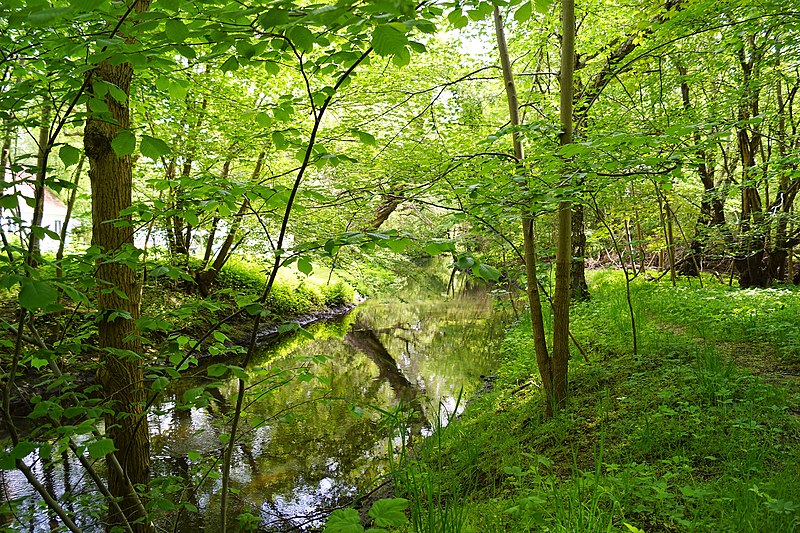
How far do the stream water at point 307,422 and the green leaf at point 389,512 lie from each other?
0.47 meters

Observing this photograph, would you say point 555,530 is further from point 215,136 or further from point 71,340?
point 215,136

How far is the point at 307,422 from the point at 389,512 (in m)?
4.90

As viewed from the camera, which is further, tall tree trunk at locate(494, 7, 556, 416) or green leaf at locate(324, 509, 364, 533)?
tall tree trunk at locate(494, 7, 556, 416)

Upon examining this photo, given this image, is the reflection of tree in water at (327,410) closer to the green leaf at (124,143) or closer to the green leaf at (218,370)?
the green leaf at (218,370)

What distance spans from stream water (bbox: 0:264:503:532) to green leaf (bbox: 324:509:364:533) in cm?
47

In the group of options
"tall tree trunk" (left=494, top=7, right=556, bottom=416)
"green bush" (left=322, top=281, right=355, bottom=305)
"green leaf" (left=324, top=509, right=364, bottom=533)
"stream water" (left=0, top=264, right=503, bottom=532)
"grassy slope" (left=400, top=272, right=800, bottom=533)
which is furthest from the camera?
"green bush" (left=322, top=281, right=355, bottom=305)

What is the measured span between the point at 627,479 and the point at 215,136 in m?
6.95

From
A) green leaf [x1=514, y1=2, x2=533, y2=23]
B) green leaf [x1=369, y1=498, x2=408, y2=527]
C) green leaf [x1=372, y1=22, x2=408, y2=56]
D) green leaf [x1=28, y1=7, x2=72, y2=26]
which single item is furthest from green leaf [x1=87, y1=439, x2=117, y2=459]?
green leaf [x1=514, y1=2, x2=533, y2=23]

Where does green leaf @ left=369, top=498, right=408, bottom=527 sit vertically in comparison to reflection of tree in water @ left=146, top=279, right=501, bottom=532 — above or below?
above

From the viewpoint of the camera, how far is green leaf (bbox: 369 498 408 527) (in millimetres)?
1373

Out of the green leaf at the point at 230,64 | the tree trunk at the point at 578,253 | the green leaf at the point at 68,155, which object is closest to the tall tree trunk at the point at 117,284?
the green leaf at the point at 68,155

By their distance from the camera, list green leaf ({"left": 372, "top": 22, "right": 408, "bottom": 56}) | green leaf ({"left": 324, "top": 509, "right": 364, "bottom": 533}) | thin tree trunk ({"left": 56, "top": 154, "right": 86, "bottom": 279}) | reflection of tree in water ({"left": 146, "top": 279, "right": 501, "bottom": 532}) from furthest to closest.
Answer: reflection of tree in water ({"left": 146, "top": 279, "right": 501, "bottom": 532}), thin tree trunk ({"left": 56, "top": 154, "right": 86, "bottom": 279}), green leaf ({"left": 324, "top": 509, "right": 364, "bottom": 533}), green leaf ({"left": 372, "top": 22, "right": 408, "bottom": 56})

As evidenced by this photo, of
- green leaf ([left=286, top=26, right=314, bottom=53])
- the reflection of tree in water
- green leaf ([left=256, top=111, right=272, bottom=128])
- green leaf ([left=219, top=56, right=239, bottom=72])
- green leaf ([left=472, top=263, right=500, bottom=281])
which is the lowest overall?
the reflection of tree in water

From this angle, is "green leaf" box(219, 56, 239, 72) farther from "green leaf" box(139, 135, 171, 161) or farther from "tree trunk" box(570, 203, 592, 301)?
"tree trunk" box(570, 203, 592, 301)
